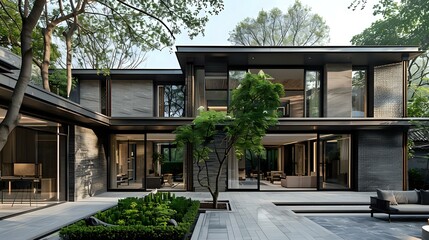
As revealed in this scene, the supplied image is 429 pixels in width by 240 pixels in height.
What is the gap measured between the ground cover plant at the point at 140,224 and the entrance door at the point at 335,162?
10736 millimetres

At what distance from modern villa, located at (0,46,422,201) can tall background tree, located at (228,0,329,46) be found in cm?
1696

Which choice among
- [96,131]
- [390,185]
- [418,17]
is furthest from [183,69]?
[418,17]

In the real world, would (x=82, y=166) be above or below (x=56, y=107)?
below

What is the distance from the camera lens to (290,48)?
54.0ft

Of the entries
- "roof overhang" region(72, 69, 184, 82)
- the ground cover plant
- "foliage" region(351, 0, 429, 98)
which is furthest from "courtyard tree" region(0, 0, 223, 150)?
"foliage" region(351, 0, 429, 98)

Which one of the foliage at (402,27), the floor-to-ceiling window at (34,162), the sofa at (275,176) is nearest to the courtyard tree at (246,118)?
the floor-to-ceiling window at (34,162)

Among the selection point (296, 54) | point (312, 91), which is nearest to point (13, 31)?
point (296, 54)

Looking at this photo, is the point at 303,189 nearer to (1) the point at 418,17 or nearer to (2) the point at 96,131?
(2) the point at 96,131

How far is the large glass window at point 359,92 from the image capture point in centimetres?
1827

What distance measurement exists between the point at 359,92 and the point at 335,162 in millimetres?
3831

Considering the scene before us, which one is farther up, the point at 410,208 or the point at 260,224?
the point at 410,208

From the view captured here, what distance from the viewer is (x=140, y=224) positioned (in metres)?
7.55

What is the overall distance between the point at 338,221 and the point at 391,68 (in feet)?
35.2

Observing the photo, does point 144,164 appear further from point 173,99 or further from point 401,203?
point 401,203
